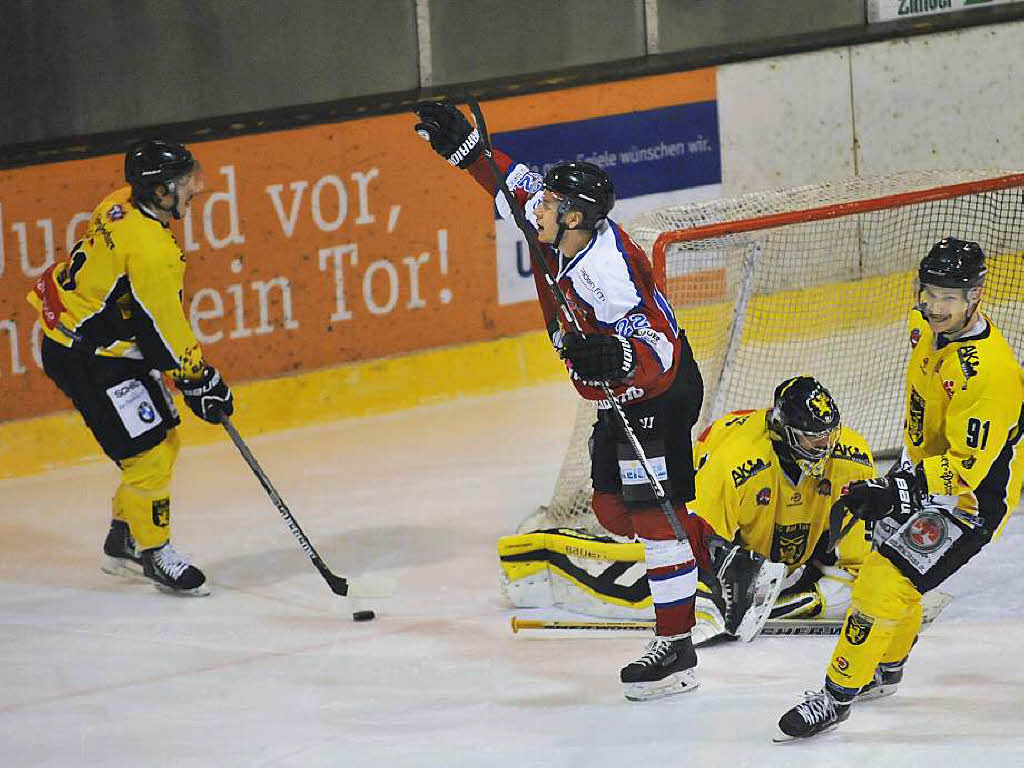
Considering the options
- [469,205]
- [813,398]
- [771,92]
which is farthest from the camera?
[771,92]

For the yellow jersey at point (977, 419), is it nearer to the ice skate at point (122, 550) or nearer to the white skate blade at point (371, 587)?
the white skate blade at point (371, 587)

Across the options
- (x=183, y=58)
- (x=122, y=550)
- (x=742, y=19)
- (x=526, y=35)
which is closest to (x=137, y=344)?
(x=122, y=550)

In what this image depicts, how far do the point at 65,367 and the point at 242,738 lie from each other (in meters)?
1.61

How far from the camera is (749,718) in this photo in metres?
4.57

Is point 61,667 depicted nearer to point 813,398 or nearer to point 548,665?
point 548,665

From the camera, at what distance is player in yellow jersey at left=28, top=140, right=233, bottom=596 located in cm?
552

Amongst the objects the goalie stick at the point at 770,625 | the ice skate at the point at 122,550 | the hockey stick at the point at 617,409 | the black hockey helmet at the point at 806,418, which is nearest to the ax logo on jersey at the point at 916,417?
the black hockey helmet at the point at 806,418

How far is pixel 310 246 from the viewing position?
7.58 metres

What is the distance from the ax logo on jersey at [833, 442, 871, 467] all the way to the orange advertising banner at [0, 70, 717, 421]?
290 centimetres

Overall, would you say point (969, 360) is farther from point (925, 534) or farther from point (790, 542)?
point (790, 542)

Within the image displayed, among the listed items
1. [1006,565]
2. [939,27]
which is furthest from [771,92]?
[1006,565]

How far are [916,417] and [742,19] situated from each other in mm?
4616

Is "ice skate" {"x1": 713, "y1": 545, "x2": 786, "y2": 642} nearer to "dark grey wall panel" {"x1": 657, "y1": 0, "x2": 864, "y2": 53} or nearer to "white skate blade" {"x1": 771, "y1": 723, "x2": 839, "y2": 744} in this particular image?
"white skate blade" {"x1": 771, "y1": 723, "x2": 839, "y2": 744}

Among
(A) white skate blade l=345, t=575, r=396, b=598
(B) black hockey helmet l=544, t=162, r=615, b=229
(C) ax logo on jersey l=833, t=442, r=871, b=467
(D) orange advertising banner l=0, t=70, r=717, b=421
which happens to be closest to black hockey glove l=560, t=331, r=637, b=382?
(B) black hockey helmet l=544, t=162, r=615, b=229
